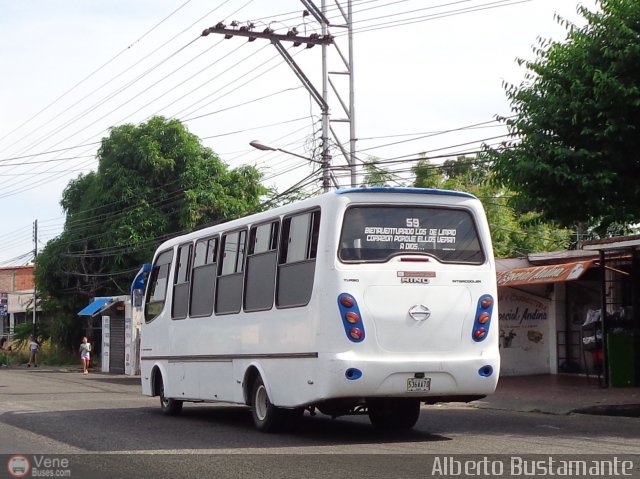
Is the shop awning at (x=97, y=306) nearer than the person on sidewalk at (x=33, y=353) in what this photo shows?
Yes

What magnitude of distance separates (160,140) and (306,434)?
111 ft

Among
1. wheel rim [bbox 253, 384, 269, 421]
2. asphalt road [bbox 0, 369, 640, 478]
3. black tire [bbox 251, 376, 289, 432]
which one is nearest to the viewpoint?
asphalt road [bbox 0, 369, 640, 478]

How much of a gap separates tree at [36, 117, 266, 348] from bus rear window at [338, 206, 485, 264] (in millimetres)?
31955

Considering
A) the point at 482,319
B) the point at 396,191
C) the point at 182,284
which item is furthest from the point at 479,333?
the point at 182,284

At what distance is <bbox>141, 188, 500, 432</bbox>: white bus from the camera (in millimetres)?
11750

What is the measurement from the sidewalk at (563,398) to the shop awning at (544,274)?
232 cm

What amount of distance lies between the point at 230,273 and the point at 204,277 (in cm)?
116

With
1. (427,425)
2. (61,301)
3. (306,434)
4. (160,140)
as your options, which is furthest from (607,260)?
(61,301)

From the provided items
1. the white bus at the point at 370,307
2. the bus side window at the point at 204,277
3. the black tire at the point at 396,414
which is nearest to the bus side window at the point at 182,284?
the bus side window at the point at 204,277

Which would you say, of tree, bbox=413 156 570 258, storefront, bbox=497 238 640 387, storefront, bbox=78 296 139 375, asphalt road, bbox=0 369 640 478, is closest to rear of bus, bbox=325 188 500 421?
asphalt road, bbox=0 369 640 478

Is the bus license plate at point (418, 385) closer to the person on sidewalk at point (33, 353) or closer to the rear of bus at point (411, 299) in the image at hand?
the rear of bus at point (411, 299)

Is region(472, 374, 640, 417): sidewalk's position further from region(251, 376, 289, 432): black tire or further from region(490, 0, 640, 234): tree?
region(251, 376, 289, 432): black tire

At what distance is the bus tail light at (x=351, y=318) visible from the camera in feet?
38.3

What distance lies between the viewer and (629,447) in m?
11.3
